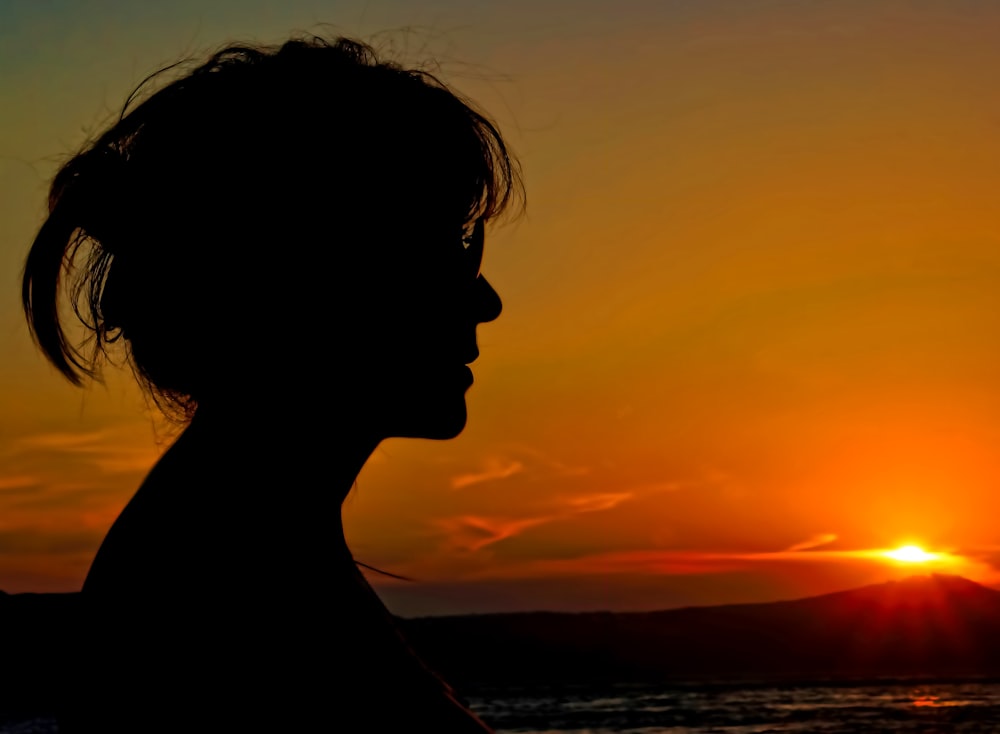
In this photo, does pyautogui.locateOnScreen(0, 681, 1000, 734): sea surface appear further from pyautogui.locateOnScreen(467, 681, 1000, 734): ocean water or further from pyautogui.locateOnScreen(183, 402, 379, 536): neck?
pyautogui.locateOnScreen(183, 402, 379, 536): neck

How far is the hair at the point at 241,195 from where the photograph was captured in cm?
105

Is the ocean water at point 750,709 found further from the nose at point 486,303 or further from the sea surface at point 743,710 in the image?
the nose at point 486,303

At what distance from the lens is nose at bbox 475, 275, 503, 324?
111cm

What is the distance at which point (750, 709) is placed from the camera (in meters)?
47.4

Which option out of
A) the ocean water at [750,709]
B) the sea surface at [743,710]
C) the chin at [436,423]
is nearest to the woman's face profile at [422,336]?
the chin at [436,423]

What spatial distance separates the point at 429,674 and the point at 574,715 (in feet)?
150

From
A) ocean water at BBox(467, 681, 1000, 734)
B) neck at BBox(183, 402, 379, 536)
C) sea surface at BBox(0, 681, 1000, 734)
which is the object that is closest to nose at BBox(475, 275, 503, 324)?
neck at BBox(183, 402, 379, 536)

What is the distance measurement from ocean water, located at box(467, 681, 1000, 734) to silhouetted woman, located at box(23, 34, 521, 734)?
32.1 m

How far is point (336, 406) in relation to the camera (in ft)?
3.46

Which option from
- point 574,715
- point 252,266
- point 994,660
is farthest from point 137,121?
point 994,660

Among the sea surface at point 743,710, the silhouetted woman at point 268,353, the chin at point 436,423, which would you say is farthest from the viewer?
the sea surface at point 743,710

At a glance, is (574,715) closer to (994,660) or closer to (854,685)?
(854,685)

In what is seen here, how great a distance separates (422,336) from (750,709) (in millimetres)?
49361

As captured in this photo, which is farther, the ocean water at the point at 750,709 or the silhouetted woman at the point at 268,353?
the ocean water at the point at 750,709
